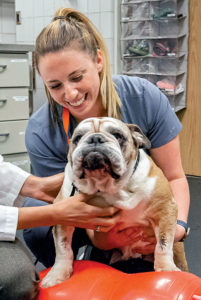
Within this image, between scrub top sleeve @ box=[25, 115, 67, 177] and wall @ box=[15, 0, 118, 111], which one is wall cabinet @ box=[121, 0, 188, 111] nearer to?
wall @ box=[15, 0, 118, 111]

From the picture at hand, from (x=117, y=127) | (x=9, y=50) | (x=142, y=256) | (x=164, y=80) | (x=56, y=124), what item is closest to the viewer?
(x=117, y=127)

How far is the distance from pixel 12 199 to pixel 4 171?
11 centimetres

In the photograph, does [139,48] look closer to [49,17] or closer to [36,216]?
[49,17]

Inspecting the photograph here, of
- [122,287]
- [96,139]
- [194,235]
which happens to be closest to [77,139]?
[96,139]

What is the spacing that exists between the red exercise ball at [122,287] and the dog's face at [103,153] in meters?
0.26

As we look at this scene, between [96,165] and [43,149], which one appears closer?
[96,165]

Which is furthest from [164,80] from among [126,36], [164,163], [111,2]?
[164,163]

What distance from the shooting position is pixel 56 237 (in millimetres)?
1187

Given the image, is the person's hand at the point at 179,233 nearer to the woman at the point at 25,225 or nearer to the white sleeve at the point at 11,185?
the woman at the point at 25,225

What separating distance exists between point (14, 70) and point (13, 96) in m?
0.21

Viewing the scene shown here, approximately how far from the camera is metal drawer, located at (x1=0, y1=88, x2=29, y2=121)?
117 inches

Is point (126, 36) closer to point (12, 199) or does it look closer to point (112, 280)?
point (12, 199)

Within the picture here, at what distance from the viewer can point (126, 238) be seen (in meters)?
1.25

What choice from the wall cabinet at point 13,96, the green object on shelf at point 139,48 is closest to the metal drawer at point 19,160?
the wall cabinet at point 13,96
